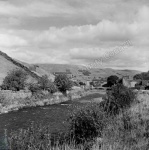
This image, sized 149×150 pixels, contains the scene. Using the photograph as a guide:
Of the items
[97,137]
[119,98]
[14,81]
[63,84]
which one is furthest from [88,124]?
[63,84]

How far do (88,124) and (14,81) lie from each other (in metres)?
53.3

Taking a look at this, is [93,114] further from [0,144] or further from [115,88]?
[115,88]

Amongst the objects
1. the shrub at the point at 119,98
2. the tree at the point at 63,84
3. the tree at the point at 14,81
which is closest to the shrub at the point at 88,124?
the shrub at the point at 119,98

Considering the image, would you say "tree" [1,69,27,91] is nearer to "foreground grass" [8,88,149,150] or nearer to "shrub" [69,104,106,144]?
"foreground grass" [8,88,149,150]

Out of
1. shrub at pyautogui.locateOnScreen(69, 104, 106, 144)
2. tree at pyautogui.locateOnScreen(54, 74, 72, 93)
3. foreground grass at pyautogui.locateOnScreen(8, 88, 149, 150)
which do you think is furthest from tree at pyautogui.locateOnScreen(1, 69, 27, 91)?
shrub at pyautogui.locateOnScreen(69, 104, 106, 144)

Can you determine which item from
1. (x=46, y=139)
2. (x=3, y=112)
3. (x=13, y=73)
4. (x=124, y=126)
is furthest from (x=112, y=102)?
(x=13, y=73)

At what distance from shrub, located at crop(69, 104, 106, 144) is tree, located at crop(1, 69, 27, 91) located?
51.9 metres

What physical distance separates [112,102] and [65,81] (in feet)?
179

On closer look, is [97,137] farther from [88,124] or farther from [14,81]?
[14,81]

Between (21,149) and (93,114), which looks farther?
(93,114)

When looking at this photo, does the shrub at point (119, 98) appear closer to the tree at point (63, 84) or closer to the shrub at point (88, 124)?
the shrub at point (88, 124)

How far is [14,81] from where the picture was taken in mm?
69562

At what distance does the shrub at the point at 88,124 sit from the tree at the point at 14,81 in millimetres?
51940

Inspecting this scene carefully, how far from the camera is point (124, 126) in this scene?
21.9 meters
